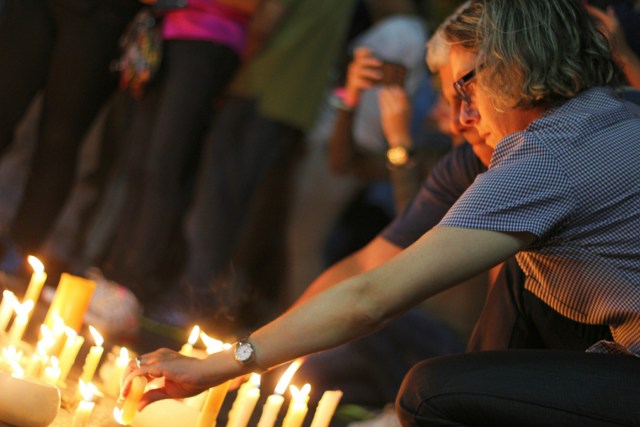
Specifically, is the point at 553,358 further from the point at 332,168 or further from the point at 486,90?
the point at 332,168

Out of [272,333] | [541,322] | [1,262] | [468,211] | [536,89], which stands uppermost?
[536,89]

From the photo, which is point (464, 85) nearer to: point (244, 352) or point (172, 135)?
point (244, 352)

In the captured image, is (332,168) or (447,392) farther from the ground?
(447,392)

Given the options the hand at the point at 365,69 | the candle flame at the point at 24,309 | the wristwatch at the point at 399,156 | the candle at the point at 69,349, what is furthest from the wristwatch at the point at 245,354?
the hand at the point at 365,69

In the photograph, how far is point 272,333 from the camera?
175cm

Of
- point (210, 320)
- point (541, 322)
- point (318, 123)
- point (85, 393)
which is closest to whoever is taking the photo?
point (85, 393)

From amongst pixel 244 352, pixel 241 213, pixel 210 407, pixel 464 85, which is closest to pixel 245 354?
pixel 244 352

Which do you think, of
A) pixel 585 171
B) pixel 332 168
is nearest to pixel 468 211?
pixel 585 171

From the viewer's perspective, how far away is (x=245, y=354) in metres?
1.74

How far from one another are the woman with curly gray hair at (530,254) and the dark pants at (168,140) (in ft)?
5.75

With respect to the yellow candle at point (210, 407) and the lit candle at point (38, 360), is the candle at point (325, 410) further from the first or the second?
the lit candle at point (38, 360)

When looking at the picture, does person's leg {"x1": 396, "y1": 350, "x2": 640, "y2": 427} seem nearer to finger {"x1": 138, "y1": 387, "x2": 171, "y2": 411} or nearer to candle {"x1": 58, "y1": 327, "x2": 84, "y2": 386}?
finger {"x1": 138, "y1": 387, "x2": 171, "y2": 411}

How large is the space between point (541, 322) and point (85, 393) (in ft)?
3.22

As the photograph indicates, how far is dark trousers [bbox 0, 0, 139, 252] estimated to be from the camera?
334 cm
